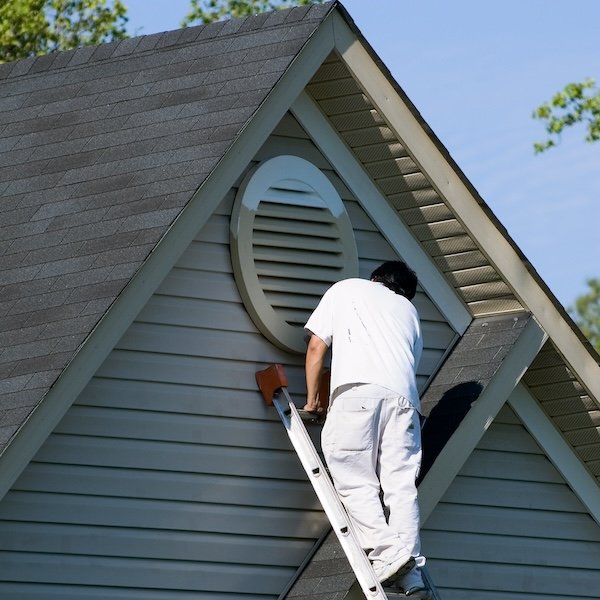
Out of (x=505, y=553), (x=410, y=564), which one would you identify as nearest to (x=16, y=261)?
(x=410, y=564)

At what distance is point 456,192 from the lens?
10266 millimetres

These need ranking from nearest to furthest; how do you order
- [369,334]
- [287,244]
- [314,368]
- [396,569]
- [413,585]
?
[396,569]
[413,585]
[369,334]
[314,368]
[287,244]

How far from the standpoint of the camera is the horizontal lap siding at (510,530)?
10.6 m

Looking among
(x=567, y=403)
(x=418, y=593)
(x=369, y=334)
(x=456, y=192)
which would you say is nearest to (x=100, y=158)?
(x=369, y=334)

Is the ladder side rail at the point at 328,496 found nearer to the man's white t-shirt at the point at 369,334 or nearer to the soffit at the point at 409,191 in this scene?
the man's white t-shirt at the point at 369,334

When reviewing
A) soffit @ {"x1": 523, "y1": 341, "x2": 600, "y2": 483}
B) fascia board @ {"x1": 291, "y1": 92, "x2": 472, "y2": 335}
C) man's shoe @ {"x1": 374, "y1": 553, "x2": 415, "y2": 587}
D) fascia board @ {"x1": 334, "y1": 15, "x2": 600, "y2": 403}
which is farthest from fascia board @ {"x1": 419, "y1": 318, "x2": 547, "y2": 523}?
man's shoe @ {"x1": 374, "y1": 553, "x2": 415, "y2": 587}

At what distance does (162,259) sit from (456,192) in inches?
91.1

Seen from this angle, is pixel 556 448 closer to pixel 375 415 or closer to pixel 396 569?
pixel 375 415

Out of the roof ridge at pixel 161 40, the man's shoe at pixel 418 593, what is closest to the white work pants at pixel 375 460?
the man's shoe at pixel 418 593

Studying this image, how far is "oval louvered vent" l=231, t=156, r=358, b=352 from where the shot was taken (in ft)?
31.7

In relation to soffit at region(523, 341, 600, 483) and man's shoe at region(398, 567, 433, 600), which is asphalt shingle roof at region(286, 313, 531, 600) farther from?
man's shoe at region(398, 567, 433, 600)

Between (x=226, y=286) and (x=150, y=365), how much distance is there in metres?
0.73

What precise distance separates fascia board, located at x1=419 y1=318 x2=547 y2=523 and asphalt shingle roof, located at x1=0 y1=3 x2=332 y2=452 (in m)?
2.36

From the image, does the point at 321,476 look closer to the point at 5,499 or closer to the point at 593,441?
the point at 5,499
